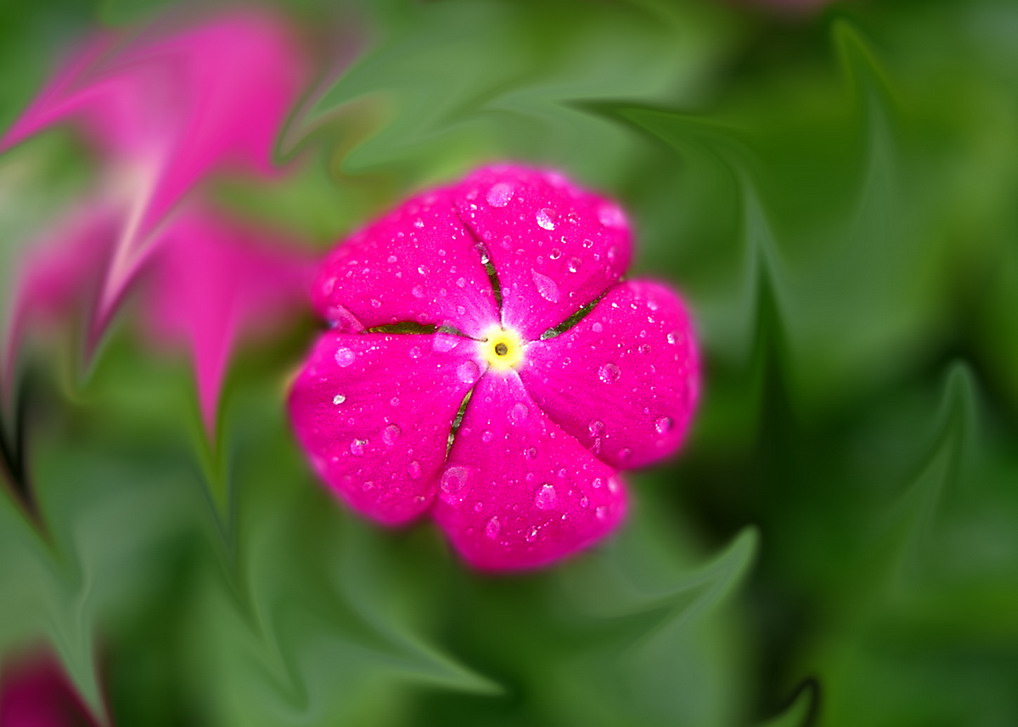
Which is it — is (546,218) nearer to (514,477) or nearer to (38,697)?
(514,477)

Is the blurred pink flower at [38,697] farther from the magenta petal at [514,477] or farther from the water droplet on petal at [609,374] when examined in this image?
the water droplet on petal at [609,374]

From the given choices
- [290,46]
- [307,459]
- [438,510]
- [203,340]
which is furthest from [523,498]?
[290,46]

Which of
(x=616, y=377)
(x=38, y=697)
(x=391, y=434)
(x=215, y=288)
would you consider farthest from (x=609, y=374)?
(x=38, y=697)

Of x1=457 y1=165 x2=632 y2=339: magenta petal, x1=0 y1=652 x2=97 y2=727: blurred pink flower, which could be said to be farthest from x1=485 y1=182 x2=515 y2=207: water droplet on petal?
x1=0 y1=652 x2=97 y2=727: blurred pink flower

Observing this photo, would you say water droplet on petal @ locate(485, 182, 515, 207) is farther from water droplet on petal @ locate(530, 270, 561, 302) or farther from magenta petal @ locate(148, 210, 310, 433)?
magenta petal @ locate(148, 210, 310, 433)

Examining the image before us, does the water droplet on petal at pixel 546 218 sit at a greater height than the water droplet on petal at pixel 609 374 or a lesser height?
greater

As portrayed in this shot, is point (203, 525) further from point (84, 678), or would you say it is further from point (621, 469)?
point (621, 469)

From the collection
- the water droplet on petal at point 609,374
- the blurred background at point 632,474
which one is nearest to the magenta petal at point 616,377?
the water droplet on petal at point 609,374
